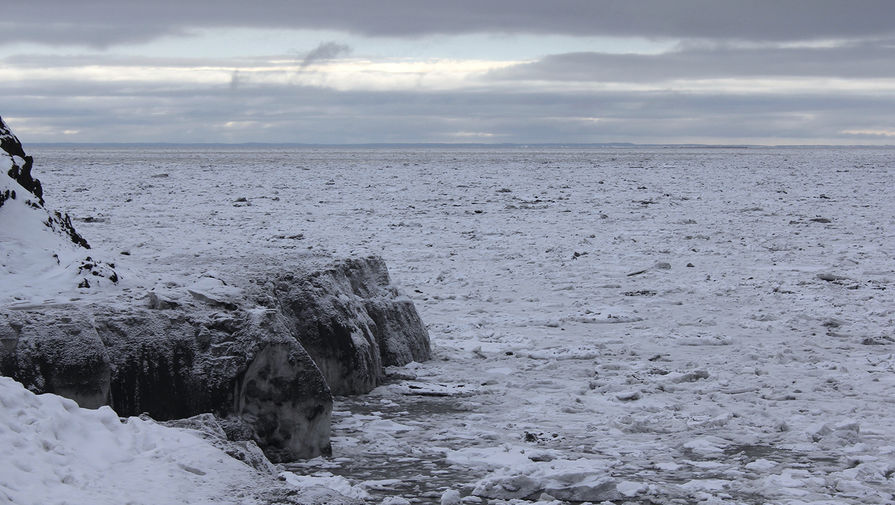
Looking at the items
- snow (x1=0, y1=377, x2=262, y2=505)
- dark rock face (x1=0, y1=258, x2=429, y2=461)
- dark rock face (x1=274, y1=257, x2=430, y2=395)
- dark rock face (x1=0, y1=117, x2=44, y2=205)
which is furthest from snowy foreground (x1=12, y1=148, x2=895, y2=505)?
dark rock face (x1=0, y1=117, x2=44, y2=205)

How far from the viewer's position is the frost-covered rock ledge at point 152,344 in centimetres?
512

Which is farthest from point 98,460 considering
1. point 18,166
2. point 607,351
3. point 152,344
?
point 607,351

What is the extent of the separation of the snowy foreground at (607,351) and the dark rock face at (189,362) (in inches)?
14.5

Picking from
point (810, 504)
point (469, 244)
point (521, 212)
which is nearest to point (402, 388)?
point (810, 504)

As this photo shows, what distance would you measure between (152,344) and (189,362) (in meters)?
0.24

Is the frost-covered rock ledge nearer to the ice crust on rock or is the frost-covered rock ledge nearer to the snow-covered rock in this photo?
the snow-covered rock

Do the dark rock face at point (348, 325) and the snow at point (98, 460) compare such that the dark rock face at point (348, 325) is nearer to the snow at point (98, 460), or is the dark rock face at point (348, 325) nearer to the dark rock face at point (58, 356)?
the dark rock face at point (58, 356)

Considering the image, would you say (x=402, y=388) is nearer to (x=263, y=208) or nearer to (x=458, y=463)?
(x=458, y=463)

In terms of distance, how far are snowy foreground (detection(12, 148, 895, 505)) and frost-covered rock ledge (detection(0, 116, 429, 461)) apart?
0.38m

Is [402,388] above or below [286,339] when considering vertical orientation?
below

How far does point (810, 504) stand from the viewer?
4.80 metres

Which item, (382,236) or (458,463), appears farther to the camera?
(382,236)

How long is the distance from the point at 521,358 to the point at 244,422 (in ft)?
10.1

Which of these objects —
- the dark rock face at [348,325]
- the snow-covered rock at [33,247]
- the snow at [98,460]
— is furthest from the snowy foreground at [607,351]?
the snow-covered rock at [33,247]
